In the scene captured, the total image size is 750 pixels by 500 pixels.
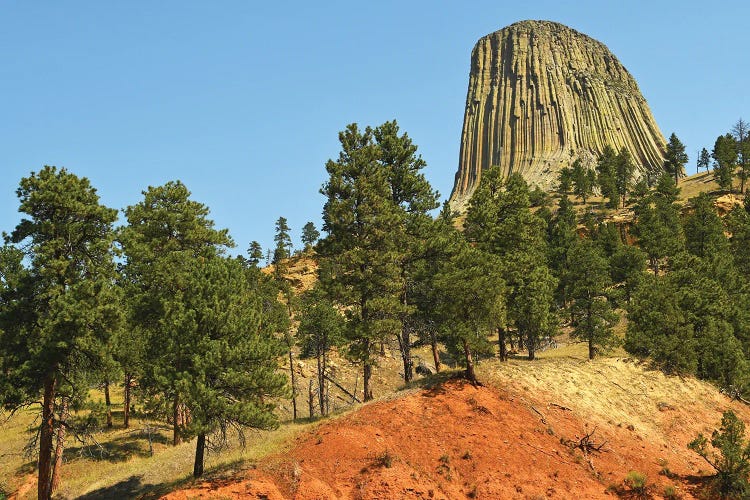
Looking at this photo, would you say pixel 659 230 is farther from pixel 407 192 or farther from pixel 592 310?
pixel 407 192

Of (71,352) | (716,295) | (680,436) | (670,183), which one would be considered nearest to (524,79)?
(670,183)

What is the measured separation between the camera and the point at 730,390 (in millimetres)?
35906

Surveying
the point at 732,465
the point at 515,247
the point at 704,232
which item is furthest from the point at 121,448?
the point at 704,232

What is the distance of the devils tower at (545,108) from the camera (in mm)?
166750

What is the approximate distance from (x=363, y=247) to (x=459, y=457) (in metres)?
13.1

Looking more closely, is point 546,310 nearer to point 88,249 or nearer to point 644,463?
point 644,463

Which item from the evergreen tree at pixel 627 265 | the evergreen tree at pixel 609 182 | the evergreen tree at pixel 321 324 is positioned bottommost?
the evergreen tree at pixel 321 324

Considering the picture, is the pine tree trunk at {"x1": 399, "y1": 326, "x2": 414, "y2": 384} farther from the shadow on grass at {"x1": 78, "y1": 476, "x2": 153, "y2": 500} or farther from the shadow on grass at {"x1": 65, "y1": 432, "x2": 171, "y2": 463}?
the shadow on grass at {"x1": 65, "y1": 432, "x2": 171, "y2": 463}

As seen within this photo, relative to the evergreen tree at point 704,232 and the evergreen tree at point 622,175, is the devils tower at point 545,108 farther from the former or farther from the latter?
the evergreen tree at point 704,232

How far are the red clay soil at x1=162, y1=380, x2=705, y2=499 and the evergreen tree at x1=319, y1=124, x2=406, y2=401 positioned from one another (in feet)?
15.3

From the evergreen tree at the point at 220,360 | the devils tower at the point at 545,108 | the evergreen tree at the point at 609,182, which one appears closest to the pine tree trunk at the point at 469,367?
the evergreen tree at the point at 220,360

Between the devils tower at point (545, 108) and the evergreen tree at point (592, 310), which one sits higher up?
the devils tower at point (545, 108)

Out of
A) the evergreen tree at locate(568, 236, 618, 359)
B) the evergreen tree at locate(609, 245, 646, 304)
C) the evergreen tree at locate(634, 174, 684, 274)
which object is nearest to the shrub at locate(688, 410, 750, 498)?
the evergreen tree at locate(568, 236, 618, 359)

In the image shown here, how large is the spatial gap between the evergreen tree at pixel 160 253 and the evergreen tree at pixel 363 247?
7383 millimetres
